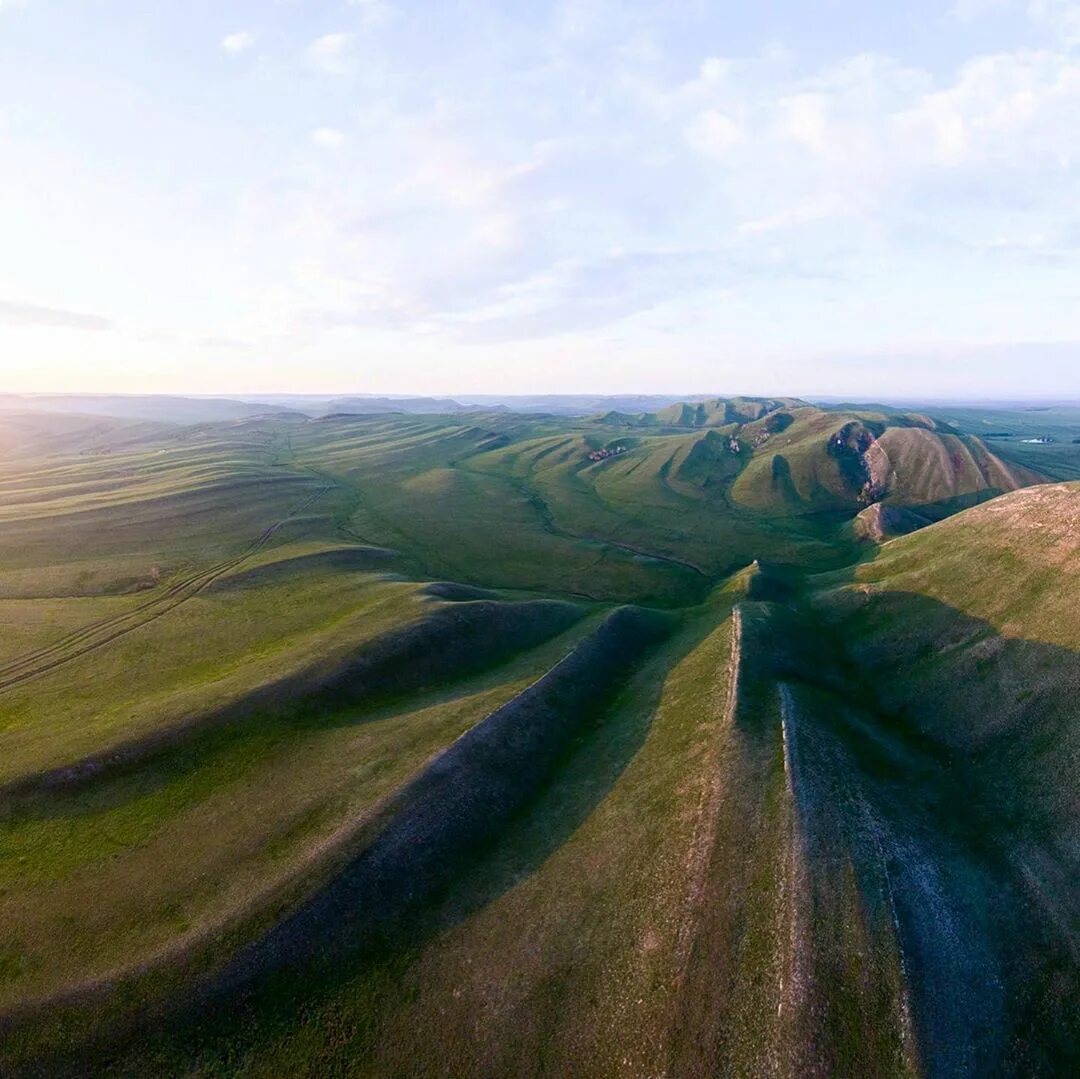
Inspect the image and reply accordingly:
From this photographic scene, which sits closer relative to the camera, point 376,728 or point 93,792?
point 93,792

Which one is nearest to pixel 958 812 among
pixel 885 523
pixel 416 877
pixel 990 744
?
pixel 990 744

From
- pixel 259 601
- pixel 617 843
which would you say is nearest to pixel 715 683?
pixel 617 843

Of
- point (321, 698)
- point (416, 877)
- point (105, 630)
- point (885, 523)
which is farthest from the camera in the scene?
point (885, 523)

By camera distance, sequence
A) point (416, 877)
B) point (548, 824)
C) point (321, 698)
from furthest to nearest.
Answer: point (321, 698)
point (548, 824)
point (416, 877)

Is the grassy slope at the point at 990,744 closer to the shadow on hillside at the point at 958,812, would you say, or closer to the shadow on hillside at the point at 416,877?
the shadow on hillside at the point at 958,812

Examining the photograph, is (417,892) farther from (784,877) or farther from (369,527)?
(369,527)

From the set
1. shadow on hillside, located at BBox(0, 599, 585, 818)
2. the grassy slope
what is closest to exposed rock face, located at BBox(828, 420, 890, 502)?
the grassy slope

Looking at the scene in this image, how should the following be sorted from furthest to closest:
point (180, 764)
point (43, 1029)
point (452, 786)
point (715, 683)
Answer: point (715, 683), point (180, 764), point (452, 786), point (43, 1029)

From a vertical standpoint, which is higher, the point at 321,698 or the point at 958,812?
the point at 321,698

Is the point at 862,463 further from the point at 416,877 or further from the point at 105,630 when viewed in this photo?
the point at 105,630

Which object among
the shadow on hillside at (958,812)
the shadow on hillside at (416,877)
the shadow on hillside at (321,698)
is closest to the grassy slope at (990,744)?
the shadow on hillside at (958,812)
